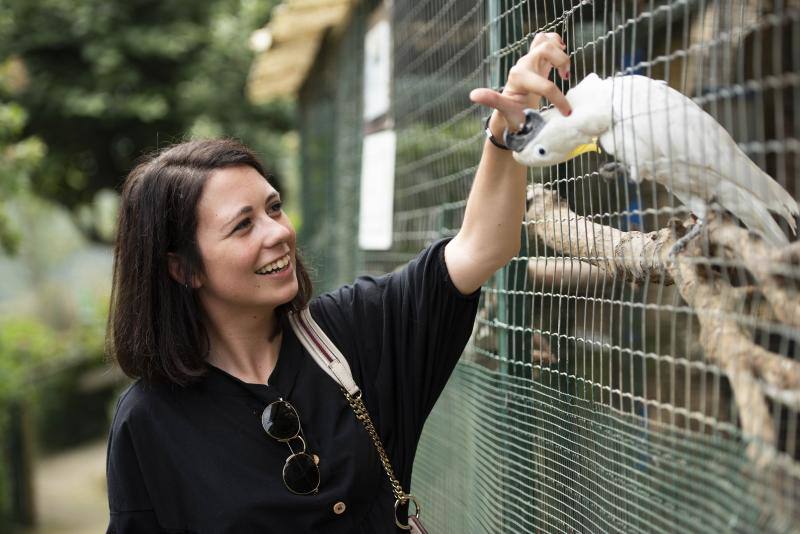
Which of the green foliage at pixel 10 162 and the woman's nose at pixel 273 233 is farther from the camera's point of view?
the green foliage at pixel 10 162

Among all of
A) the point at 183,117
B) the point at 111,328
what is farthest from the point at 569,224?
the point at 183,117

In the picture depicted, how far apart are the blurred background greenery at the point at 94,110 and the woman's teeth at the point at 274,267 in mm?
6163

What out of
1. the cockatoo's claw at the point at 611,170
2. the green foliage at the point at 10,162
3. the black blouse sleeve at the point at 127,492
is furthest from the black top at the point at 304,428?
the green foliage at the point at 10,162

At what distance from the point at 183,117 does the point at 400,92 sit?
252 inches

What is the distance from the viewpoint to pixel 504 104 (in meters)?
1.55

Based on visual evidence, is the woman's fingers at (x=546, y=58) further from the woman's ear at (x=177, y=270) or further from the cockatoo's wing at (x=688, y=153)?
the woman's ear at (x=177, y=270)

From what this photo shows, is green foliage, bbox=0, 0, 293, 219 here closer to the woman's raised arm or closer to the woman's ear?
the woman's ear

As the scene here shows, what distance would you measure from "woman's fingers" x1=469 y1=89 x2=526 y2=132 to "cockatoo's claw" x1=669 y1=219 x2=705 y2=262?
335mm

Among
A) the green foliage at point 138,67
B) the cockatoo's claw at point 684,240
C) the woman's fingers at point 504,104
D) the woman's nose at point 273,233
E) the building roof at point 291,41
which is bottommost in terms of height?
the cockatoo's claw at point 684,240

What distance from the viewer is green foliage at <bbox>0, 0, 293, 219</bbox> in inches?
355

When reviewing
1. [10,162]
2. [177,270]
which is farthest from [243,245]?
[10,162]

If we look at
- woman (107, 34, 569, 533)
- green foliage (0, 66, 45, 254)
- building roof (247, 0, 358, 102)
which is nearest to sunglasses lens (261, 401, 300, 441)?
woman (107, 34, 569, 533)

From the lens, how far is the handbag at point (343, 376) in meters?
1.94

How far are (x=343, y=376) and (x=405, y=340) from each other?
163 mm
